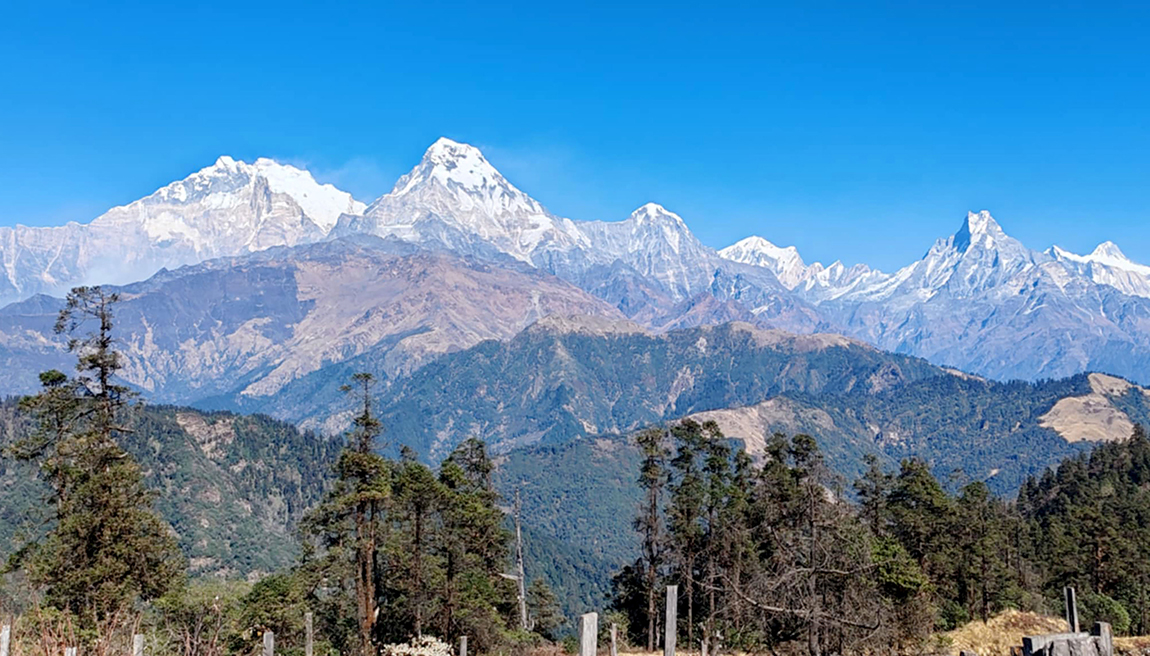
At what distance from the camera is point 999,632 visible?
37531 millimetres

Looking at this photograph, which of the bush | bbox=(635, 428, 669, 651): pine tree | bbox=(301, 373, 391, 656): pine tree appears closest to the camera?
bbox=(301, 373, 391, 656): pine tree

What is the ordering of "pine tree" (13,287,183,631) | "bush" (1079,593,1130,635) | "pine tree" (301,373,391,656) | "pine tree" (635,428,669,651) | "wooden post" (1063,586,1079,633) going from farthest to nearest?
"bush" (1079,593,1130,635) < "pine tree" (635,428,669,651) < "pine tree" (301,373,391,656) < "pine tree" (13,287,183,631) < "wooden post" (1063,586,1079,633)

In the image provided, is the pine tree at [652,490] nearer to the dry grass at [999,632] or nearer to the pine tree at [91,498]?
the dry grass at [999,632]

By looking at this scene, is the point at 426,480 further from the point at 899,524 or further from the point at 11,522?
the point at 11,522

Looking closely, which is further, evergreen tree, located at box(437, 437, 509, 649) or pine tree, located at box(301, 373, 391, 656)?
evergreen tree, located at box(437, 437, 509, 649)

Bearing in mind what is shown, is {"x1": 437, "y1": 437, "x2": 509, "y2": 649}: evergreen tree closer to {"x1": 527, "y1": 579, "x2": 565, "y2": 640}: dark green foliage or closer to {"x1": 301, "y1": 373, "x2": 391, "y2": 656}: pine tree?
{"x1": 301, "y1": 373, "x2": 391, "y2": 656}: pine tree

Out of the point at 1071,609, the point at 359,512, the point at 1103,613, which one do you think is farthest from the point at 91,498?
the point at 1103,613

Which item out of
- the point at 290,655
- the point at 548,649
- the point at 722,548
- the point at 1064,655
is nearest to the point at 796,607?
the point at 1064,655

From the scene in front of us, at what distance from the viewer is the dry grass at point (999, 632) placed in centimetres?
3206

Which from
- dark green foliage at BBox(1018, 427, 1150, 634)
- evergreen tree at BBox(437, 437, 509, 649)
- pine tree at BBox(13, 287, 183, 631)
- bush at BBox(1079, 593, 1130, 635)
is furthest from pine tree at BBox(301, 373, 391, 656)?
dark green foliage at BBox(1018, 427, 1150, 634)

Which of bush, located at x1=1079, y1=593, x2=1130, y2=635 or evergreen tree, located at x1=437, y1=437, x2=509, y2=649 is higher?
evergreen tree, located at x1=437, y1=437, x2=509, y2=649

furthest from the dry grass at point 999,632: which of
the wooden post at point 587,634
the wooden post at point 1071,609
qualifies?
the wooden post at point 587,634

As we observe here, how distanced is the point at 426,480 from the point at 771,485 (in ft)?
61.8

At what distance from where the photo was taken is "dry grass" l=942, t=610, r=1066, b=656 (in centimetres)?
3206
